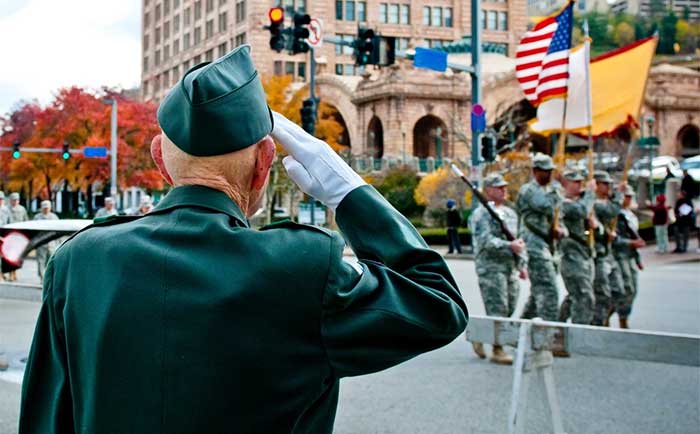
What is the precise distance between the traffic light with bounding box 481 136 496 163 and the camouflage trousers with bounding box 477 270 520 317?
12.6 m

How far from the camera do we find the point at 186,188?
1.86m

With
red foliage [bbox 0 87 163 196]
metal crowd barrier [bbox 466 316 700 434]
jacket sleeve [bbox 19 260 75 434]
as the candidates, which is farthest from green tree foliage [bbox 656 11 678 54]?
jacket sleeve [bbox 19 260 75 434]

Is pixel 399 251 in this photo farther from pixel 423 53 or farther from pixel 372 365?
pixel 423 53

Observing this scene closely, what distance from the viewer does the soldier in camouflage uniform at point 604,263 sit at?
10.7 metres

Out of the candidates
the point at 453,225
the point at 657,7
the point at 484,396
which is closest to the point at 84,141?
the point at 453,225

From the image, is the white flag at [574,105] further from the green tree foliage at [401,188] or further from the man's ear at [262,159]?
the green tree foliage at [401,188]

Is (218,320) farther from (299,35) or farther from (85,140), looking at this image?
(85,140)

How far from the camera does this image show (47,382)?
1941mm

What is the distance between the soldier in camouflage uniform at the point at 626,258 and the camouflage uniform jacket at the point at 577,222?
3.66 ft

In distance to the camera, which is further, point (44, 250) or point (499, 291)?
point (44, 250)

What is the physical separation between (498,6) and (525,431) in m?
99.0

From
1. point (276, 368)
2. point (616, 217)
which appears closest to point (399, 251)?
point (276, 368)

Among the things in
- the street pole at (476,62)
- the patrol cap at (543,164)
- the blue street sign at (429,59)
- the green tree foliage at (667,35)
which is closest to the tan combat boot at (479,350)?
the patrol cap at (543,164)

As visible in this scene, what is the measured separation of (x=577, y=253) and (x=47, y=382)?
8.81 meters
